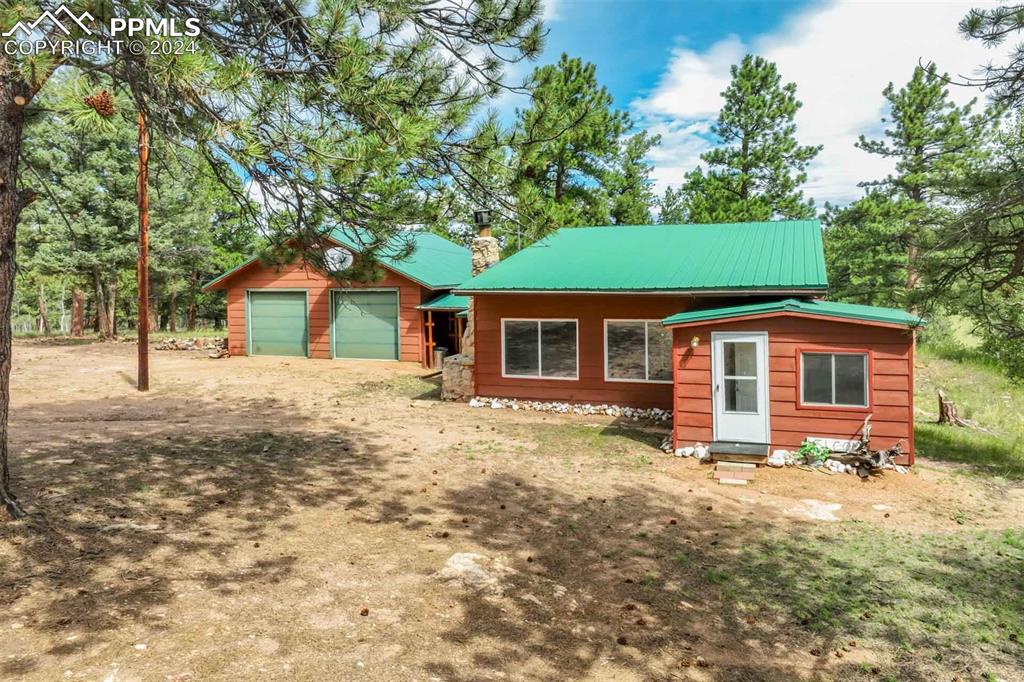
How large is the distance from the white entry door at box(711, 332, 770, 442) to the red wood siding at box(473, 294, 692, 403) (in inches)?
115

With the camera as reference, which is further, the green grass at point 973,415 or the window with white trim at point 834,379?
the green grass at point 973,415

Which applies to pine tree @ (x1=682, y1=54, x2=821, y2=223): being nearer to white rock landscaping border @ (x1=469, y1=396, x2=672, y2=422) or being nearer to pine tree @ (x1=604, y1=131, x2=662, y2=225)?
pine tree @ (x1=604, y1=131, x2=662, y2=225)

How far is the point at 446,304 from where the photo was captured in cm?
2022

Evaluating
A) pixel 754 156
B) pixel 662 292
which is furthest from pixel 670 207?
pixel 662 292

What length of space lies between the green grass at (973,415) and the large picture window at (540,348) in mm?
6945

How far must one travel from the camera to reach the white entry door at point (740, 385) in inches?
402

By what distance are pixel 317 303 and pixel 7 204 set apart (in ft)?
55.0

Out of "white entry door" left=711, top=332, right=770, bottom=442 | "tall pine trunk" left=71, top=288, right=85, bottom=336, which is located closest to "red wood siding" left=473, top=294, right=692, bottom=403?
"white entry door" left=711, top=332, right=770, bottom=442

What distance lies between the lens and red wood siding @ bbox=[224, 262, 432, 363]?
2091cm

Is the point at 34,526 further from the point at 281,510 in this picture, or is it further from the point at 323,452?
the point at 323,452

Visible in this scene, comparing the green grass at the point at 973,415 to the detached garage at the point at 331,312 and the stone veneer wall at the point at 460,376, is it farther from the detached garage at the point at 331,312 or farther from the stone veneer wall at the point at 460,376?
the detached garage at the point at 331,312

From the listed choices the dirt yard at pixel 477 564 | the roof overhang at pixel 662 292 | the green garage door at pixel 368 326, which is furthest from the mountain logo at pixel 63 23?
the green garage door at pixel 368 326

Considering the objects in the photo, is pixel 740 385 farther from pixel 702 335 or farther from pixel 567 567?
pixel 567 567

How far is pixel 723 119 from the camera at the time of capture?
2952cm
